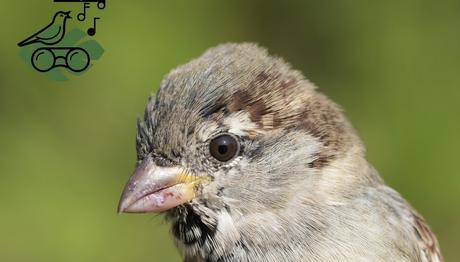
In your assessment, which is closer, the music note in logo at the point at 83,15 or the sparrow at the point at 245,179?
the sparrow at the point at 245,179

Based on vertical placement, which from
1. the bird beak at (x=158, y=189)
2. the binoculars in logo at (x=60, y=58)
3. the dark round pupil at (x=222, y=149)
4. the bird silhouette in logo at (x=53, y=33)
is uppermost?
the bird silhouette in logo at (x=53, y=33)

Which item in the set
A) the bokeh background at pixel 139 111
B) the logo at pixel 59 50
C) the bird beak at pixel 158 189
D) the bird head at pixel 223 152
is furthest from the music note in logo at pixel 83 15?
the bird beak at pixel 158 189

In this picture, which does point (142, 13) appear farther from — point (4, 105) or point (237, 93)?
point (237, 93)

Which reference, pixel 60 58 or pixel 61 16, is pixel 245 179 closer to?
pixel 60 58

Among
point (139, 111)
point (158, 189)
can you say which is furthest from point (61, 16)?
point (158, 189)

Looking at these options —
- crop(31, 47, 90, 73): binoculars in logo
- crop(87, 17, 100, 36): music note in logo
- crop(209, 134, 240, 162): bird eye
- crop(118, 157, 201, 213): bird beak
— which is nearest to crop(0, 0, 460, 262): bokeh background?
crop(87, 17, 100, 36): music note in logo

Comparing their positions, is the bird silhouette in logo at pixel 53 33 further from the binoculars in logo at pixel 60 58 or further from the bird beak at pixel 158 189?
the bird beak at pixel 158 189
